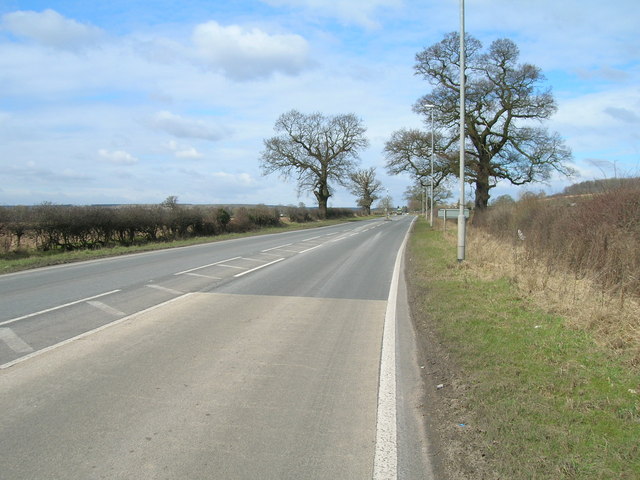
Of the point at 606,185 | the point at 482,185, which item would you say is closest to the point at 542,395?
the point at 606,185

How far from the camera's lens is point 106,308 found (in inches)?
325

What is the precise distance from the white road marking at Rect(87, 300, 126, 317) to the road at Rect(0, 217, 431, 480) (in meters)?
0.04

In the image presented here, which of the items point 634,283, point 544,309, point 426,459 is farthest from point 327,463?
point 634,283

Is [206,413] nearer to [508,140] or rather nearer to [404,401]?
[404,401]

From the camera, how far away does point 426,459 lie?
3502mm

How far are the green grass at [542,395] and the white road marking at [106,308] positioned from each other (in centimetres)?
543

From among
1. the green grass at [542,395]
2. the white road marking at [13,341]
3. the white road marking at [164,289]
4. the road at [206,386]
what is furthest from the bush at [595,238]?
the white road marking at [13,341]

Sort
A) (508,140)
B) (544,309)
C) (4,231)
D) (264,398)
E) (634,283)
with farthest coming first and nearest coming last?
(508,140), (4,231), (634,283), (544,309), (264,398)

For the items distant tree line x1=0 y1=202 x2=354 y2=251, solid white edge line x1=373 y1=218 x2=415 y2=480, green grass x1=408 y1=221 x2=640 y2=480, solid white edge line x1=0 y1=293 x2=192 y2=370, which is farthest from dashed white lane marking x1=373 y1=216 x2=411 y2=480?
distant tree line x1=0 y1=202 x2=354 y2=251

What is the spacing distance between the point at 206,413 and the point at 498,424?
259cm

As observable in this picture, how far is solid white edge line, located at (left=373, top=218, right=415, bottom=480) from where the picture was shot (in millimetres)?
3348

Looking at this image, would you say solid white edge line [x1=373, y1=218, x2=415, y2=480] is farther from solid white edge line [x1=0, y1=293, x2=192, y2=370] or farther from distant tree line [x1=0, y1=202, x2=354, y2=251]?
distant tree line [x1=0, y1=202, x2=354, y2=251]

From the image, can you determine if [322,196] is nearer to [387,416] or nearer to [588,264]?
[588,264]

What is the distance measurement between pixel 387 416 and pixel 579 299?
557 cm
